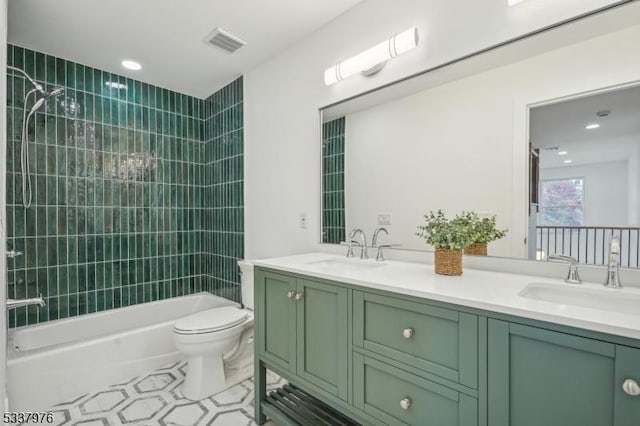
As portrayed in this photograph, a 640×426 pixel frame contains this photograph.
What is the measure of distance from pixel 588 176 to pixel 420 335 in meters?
0.91

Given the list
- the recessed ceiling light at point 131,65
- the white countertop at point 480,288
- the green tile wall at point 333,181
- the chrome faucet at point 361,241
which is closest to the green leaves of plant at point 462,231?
the white countertop at point 480,288

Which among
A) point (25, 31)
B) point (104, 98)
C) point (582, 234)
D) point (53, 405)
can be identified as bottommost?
point (53, 405)

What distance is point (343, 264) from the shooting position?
5.80ft

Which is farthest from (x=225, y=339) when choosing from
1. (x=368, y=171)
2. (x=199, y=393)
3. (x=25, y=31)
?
(x=25, y=31)

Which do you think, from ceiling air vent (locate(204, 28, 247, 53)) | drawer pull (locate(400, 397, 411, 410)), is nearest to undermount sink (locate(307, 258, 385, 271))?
drawer pull (locate(400, 397, 411, 410))

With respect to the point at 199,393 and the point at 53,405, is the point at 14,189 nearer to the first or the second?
the point at 53,405

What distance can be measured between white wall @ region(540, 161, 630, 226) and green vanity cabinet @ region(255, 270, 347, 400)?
39.5 inches

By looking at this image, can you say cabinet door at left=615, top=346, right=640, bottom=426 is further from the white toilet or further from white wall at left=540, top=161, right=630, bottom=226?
the white toilet

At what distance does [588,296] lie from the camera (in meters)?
1.07

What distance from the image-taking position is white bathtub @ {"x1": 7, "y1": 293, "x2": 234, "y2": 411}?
1.86 m

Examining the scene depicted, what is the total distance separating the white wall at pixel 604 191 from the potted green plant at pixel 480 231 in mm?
301

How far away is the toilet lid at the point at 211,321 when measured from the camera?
1.96 metres

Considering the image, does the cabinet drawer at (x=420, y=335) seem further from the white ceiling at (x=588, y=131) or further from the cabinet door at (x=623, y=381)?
the white ceiling at (x=588, y=131)

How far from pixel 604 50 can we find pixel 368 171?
1118mm
